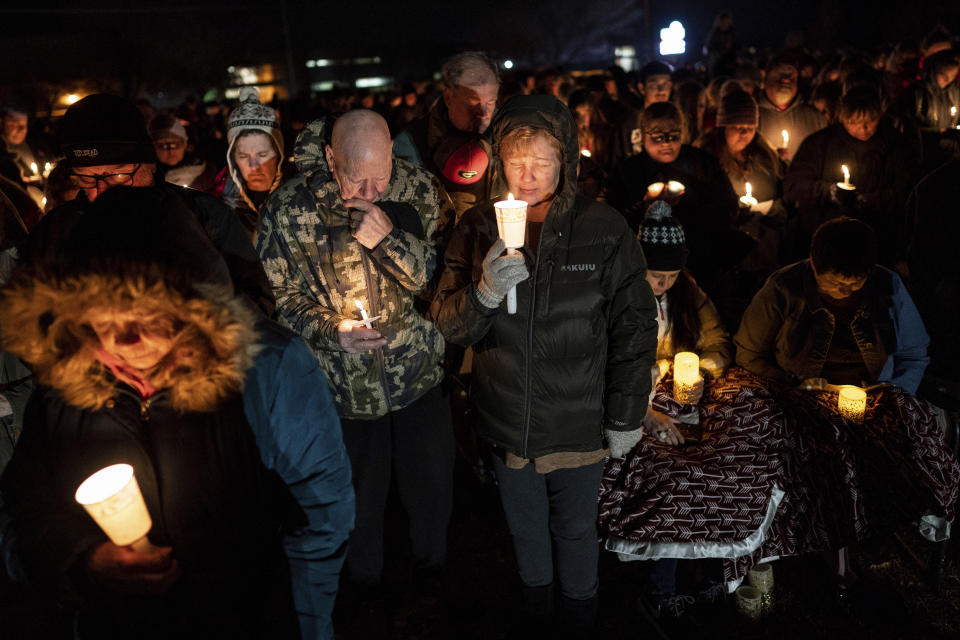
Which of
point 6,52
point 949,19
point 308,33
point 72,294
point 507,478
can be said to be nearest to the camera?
point 72,294

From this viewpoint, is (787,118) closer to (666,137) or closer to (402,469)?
(666,137)

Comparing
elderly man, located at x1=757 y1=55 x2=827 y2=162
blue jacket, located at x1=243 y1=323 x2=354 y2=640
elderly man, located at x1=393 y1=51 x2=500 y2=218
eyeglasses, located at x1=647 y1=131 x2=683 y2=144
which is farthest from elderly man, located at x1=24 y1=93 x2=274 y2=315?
elderly man, located at x1=757 y1=55 x2=827 y2=162

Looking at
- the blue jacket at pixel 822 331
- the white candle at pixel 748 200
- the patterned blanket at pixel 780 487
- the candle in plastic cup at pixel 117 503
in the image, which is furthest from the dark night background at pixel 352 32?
the candle in plastic cup at pixel 117 503

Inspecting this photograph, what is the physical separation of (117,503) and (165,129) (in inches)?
165

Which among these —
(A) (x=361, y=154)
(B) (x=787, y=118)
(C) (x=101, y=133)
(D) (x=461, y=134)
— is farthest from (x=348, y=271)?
(B) (x=787, y=118)

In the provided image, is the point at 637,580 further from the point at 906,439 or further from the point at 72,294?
the point at 72,294

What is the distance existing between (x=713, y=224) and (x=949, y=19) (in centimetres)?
2138

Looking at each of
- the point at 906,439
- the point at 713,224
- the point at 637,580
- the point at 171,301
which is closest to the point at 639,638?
the point at 637,580

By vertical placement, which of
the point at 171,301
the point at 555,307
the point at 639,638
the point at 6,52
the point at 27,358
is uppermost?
the point at 6,52

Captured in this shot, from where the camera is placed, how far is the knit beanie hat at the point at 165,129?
4871 millimetres

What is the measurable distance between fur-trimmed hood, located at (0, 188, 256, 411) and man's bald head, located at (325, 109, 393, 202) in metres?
1.07

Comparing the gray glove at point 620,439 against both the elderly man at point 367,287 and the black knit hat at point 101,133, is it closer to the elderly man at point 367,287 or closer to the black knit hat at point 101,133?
the elderly man at point 367,287

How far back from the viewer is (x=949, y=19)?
19.9 m

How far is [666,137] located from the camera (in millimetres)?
4902
